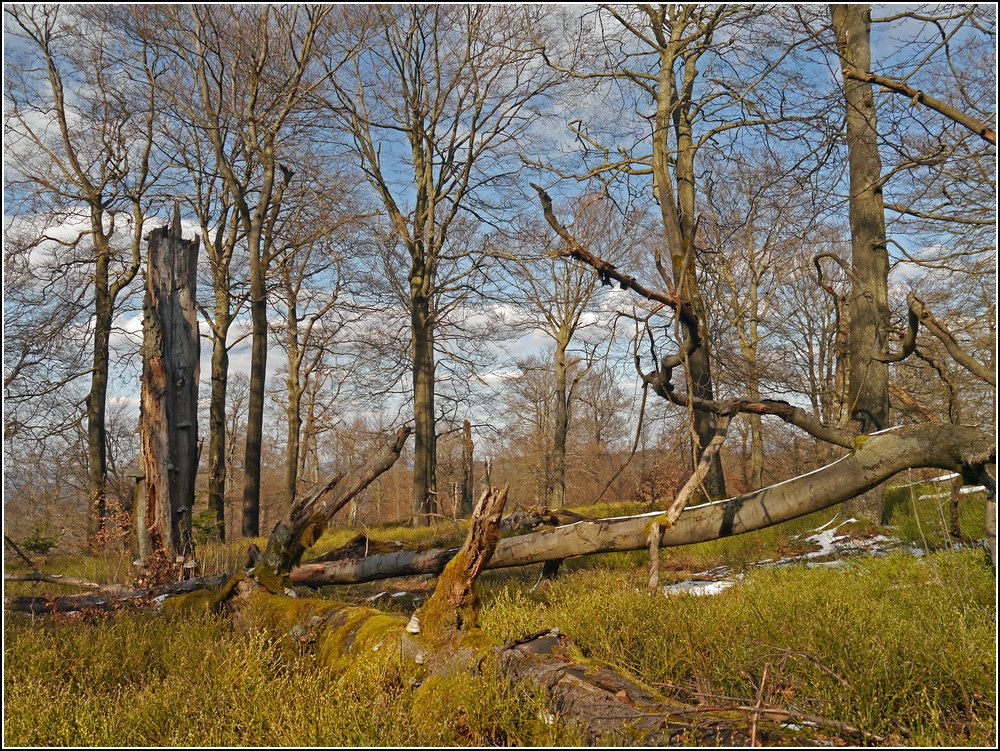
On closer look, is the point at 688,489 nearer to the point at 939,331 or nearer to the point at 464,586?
the point at 939,331

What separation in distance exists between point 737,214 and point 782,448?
17.6 meters

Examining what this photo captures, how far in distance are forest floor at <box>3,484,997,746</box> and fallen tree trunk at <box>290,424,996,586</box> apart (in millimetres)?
521

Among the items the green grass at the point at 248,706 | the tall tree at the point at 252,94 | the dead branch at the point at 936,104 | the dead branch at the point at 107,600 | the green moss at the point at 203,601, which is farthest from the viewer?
the tall tree at the point at 252,94

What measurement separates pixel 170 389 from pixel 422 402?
9.01 meters

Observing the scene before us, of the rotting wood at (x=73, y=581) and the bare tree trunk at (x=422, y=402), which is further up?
the bare tree trunk at (x=422, y=402)

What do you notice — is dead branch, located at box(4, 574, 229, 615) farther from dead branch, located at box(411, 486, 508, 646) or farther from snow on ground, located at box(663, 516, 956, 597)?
snow on ground, located at box(663, 516, 956, 597)

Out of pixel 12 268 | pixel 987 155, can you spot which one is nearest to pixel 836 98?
pixel 987 155

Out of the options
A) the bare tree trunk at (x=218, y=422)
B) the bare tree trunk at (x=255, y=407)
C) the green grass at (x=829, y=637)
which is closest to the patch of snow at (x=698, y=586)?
the green grass at (x=829, y=637)

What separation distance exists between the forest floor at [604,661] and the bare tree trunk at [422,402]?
34.2 feet

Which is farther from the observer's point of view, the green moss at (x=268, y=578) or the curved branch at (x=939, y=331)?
the green moss at (x=268, y=578)

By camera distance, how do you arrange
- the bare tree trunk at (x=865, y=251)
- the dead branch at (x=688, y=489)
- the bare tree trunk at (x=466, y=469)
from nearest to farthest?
the dead branch at (x=688, y=489) < the bare tree trunk at (x=865, y=251) < the bare tree trunk at (x=466, y=469)

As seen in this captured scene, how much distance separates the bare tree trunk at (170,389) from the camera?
8469mm

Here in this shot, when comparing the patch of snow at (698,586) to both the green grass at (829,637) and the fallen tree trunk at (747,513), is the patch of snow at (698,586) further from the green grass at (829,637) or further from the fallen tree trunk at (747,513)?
→ the fallen tree trunk at (747,513)

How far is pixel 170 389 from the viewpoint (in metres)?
8.73
